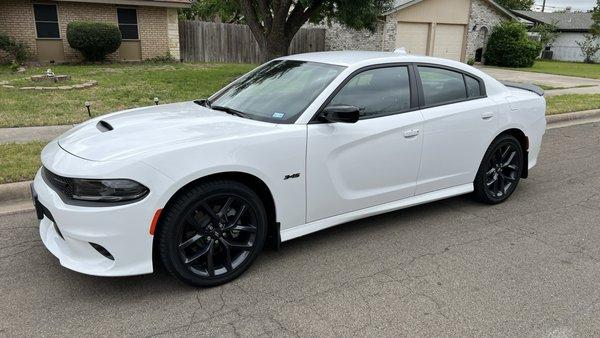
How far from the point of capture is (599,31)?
3938 cm

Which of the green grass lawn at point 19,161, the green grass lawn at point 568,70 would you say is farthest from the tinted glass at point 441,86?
the green grass lawn at point 568,70

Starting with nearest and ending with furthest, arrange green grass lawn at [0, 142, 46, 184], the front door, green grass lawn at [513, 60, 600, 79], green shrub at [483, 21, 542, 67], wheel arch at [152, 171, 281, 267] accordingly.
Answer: wheel arch at [152, 171, 281, 267] → the front door → green grass lawn at [0, 142, 46, 184] → green grass lawn at [513, 60, 600, 79] → green shrub at [483, 21, 542, 67]

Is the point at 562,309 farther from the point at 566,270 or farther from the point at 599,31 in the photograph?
the point at 599,31

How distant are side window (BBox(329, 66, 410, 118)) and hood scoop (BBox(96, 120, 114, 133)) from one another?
1.73m

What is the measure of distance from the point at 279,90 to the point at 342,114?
0.84m

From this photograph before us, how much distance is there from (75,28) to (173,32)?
14.6ft

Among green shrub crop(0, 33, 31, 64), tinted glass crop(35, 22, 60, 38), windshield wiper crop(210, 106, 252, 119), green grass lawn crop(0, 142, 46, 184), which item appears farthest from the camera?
tinted glass crop(35, 22, 60, 38)

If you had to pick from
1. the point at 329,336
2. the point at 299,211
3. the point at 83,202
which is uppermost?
the point at 83,202

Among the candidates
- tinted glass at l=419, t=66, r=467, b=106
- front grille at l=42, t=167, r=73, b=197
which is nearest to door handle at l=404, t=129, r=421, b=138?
tinted glass at l=419, t=66, r=467, b=106

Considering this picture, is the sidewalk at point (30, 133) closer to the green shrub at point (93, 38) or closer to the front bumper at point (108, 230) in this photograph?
the front bumper at point (108, 230)

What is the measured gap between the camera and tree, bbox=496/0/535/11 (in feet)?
203

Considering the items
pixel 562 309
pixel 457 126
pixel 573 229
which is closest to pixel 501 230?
pixel 573 229

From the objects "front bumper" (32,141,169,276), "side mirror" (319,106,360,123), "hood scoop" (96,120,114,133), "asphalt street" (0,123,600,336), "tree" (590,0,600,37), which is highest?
"tree" (590,0,600,37)

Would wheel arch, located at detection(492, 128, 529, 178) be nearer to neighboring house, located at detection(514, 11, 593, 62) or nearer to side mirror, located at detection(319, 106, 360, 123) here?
side mirror, located at detection(319, 106, 360, 123)
